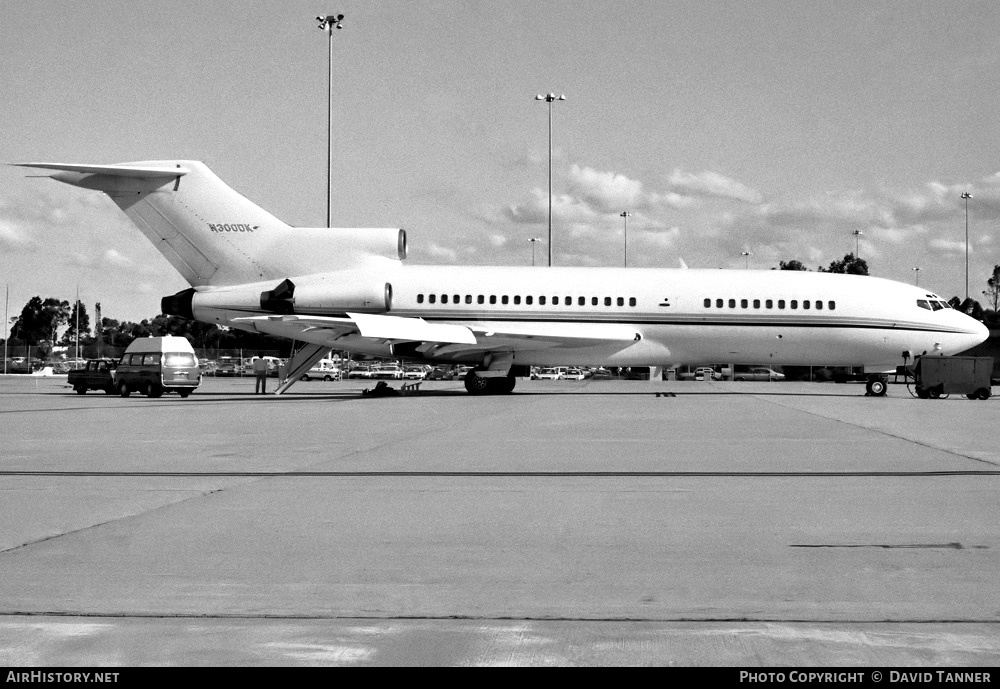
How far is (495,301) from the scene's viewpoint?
31391 mm

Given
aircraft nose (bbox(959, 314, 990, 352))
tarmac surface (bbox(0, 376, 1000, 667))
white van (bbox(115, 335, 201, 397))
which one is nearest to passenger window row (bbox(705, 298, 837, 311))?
aircraft nose (bbox(959, 314, 990, 352))

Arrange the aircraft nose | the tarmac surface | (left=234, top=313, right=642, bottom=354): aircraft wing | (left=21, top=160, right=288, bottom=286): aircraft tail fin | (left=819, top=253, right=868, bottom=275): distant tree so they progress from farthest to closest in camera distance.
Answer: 1. (left=819, top=253, right=868, bottom=275): distant tree
2. the aircraft nose
3. (left=21, top=160, right=288, bottom=286): aircraft tail fin
4. (left=234, top=313, right=642, bottom=354): aircraft wing
5. the tarmac surface

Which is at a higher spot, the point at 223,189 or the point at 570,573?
the point at 223,189

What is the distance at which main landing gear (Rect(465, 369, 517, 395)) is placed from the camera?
107 feet

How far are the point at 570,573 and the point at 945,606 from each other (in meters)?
2.09

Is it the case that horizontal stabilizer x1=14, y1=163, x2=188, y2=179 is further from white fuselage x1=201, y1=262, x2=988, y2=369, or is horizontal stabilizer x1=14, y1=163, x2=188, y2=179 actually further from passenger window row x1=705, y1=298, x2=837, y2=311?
passenger window row x1=705, y1=298, x2=837, y2=311

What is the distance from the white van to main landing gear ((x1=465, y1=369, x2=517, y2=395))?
990 cm

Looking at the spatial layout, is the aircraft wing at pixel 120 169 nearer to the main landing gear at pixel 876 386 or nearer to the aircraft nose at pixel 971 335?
the main landing gear at pixel 876 386

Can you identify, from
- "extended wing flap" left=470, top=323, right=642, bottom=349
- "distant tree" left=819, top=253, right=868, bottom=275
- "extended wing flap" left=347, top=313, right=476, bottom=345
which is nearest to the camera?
"extended wing flap" left=347, top=313, right=476, bottom=345

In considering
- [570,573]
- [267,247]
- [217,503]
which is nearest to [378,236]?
[267,247]

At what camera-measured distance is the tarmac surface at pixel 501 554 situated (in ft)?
15.2

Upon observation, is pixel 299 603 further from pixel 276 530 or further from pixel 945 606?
pixel 945 606

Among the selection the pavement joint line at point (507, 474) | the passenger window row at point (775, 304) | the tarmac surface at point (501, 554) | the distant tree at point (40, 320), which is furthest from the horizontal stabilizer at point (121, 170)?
the distant tree at point (40, 320)
